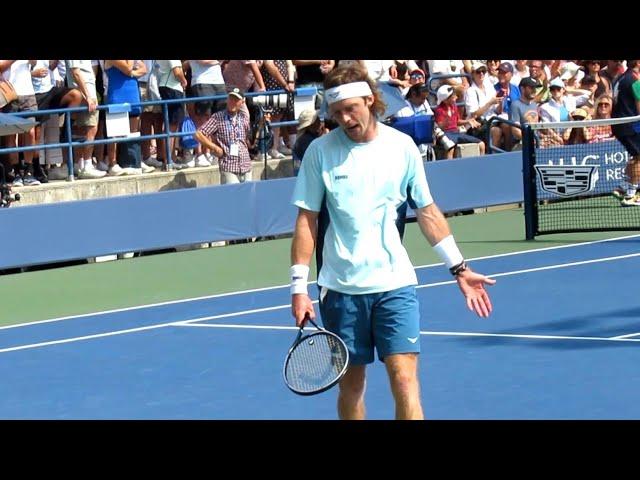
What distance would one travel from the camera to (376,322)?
814 cm

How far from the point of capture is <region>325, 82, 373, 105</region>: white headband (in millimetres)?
7992

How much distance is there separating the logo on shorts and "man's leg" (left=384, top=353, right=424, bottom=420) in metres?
11.7

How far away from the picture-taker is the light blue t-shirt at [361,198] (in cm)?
812

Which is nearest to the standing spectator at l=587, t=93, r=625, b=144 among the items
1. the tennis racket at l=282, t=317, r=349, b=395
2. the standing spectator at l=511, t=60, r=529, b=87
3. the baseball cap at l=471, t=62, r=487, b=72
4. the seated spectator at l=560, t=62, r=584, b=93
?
the seated spectator at l=560, t=62, r=584, b=93

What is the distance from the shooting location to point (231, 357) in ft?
40.4

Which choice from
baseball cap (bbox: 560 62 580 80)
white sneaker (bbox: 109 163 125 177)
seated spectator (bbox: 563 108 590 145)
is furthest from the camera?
baseball cap (bbox: 560 62 580 80)

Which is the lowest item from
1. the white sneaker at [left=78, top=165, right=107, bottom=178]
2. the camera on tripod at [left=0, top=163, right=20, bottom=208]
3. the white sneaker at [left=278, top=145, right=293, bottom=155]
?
the camera on tripod at [left=0, top=163, right=20, bottom=208]

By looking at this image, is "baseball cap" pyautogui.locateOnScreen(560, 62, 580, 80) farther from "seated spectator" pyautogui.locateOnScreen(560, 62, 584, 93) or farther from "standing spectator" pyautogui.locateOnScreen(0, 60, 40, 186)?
"standing spectator" pyautogui.locateOnScreen(0, 60, 40, 186)

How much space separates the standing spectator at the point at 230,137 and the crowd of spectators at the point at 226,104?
2 cm

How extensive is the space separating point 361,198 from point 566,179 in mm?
11757

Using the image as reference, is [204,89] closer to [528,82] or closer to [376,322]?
[528,82]

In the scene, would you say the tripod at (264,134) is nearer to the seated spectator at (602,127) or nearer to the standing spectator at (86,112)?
the standing spectator at (86,112)

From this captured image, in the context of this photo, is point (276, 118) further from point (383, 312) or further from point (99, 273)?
point (383, 312)
